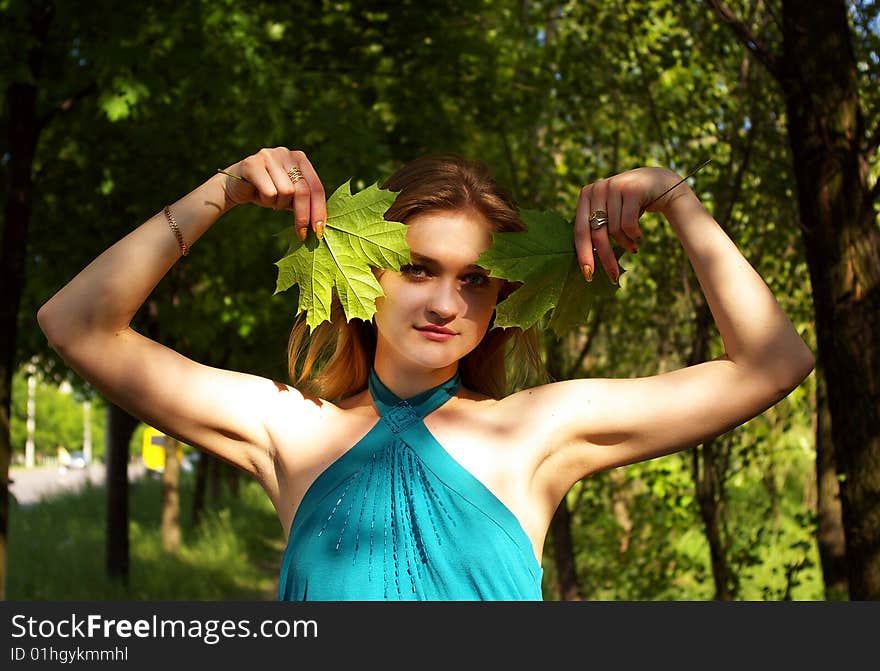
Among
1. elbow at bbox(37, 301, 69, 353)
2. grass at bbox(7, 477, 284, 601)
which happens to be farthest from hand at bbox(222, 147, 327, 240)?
grass at bbox(7, 477, 284, 601)

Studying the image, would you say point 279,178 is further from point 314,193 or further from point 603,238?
point 603,238

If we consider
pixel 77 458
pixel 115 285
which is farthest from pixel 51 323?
pixel 77 458

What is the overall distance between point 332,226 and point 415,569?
2.50ft

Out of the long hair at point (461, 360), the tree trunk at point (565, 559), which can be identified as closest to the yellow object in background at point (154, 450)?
the tree trunk at point (565, 559)

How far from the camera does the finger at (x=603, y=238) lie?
7.43ft

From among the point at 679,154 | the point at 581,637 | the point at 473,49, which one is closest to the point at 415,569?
the point at 581,637

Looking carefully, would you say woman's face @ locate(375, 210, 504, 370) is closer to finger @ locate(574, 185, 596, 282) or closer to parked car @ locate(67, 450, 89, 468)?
finger @ locate(574, 185, 596, 282)

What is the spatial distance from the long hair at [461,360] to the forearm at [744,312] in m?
0.44

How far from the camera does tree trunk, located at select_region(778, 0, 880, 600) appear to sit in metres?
4.26

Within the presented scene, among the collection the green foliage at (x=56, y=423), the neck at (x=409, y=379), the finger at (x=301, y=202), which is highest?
the green foliage at (x=56, y=423)

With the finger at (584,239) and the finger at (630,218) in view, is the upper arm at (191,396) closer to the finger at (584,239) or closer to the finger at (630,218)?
the finger at (584,239)

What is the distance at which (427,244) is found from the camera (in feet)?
7.79

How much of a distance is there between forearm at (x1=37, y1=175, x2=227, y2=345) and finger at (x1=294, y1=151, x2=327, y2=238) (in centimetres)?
22

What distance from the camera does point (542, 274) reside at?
235 cm
